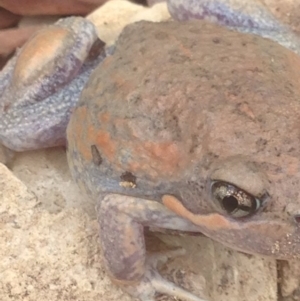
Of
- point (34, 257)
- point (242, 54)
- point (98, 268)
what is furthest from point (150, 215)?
point (242, 54)

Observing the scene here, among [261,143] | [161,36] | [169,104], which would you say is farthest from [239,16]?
[261,143]

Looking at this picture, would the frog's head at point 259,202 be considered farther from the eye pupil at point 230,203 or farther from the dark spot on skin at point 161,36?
the dark spot on skin at point 161,36

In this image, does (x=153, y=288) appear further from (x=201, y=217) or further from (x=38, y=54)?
(x=38, y=54)

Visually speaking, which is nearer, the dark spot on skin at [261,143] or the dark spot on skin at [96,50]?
the dark spot on skin at [261,143]

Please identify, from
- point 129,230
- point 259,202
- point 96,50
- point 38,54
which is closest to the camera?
point 259,202

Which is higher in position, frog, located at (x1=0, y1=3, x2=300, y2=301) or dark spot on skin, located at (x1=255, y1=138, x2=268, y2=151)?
dark spot on skin, located at (x1=255, y1=138, x2=268, y2=151)

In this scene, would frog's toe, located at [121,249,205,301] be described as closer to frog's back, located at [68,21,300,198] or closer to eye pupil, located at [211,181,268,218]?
frog's back, located at [68,21,300,198]

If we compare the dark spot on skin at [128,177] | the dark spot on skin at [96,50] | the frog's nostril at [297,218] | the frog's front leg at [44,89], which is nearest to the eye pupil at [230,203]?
the frog's nostril at [297,218]

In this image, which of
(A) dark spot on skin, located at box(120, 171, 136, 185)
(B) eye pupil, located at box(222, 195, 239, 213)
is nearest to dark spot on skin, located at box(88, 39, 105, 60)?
(A) dark spot on skin, located at box(120, 171, 136, 185)
